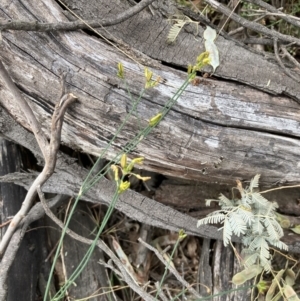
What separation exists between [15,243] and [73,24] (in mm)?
1106

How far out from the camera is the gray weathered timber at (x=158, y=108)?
1.95 metres

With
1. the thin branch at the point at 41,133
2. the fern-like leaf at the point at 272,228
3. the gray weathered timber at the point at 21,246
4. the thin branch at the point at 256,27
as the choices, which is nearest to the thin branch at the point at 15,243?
the gray weathered timber at the point at 21,246

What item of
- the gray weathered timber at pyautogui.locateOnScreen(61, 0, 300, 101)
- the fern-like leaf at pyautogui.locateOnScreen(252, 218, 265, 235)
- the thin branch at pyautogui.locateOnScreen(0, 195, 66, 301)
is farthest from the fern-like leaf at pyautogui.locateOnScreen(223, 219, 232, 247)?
the thin branch at pyautogui.locateOnScreen(0, 195, 66, 301)

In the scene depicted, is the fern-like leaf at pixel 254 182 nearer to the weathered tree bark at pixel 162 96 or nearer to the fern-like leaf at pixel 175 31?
the weathered tree bark at pixel 162 96

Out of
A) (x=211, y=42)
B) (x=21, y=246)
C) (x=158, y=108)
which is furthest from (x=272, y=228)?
(x=21, y=246)

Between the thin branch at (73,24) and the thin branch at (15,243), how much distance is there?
2.94ft

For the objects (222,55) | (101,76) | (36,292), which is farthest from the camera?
(36,292)

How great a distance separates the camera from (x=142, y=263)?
2.63 metres

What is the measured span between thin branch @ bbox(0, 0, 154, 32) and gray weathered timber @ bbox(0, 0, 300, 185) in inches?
2.1

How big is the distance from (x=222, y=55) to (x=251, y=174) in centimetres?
56

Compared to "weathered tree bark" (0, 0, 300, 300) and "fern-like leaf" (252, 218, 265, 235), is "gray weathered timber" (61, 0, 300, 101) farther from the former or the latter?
"fern-like leaf" (252, 218, 265, 235)

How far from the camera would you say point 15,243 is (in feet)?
7.40

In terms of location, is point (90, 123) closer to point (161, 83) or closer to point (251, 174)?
point (161, 83)

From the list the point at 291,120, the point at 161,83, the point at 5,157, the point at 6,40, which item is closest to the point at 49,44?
the point at 6,40
